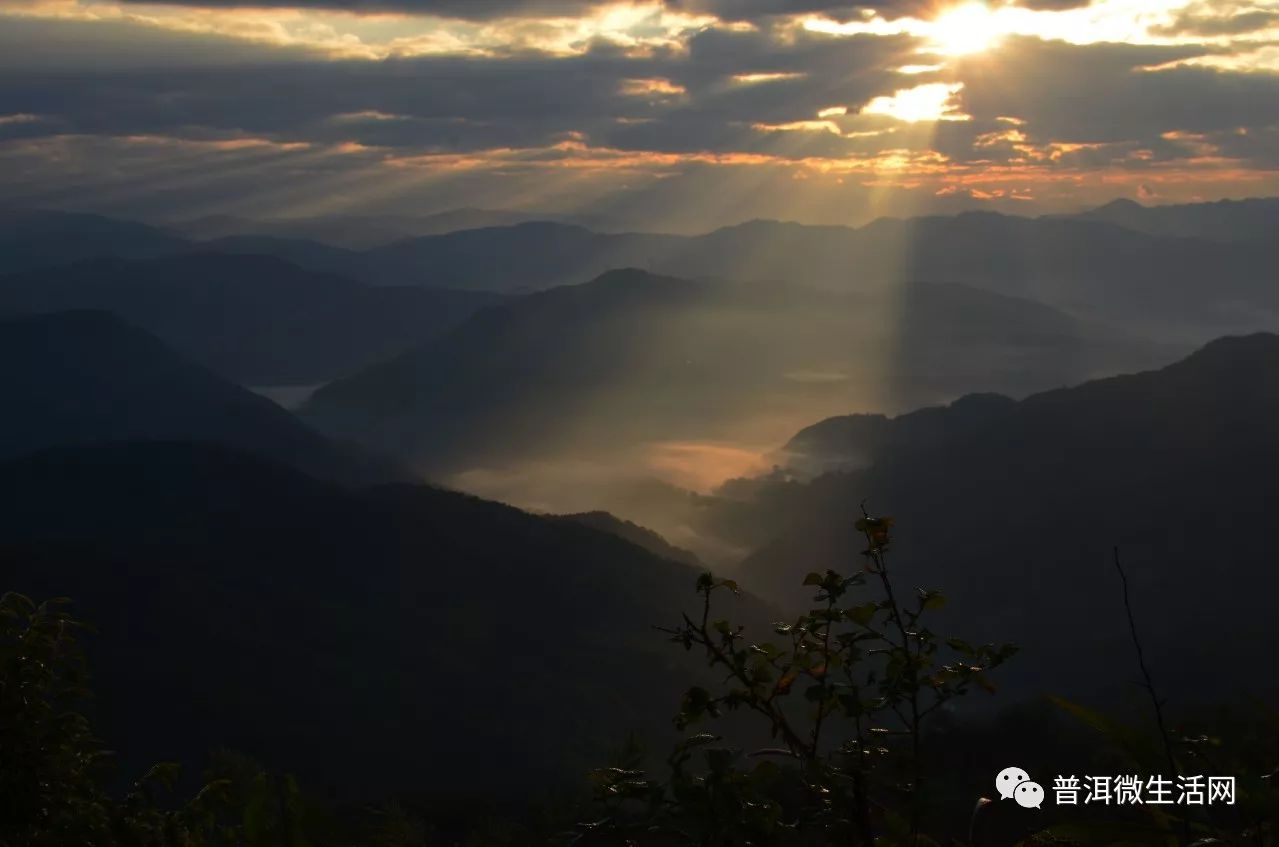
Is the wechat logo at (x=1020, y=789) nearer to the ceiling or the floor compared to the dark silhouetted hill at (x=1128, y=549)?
nearer to the ceiling

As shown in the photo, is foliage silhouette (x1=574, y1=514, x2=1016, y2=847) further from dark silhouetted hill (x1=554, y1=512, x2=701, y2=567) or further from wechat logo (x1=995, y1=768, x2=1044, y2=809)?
dark silhouetted hill (x1=554, y1=512, x2=701, y2=567)

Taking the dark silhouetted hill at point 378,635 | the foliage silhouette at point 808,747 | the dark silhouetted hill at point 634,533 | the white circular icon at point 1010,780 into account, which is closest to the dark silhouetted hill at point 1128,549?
the dark silhouetted hill at point 634,533

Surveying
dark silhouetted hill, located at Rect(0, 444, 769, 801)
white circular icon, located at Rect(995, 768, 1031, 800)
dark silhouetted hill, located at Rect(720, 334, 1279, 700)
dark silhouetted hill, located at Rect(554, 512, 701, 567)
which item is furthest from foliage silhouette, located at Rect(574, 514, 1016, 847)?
dark silhouetted hill, located at Rect(554, 512, 701, 567)

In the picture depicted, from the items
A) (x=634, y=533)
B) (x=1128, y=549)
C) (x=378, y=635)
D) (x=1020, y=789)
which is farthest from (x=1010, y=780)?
(x=634, y=533)

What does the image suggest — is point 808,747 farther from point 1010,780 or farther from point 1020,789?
point 1010,780

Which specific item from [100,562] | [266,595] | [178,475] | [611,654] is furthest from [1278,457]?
[178,475]

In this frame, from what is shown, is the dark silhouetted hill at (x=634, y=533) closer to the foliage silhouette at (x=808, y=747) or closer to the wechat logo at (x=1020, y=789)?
the wechat logo at (x=1020, y=789)

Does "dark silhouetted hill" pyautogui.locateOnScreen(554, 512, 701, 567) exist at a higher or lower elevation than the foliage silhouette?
lower

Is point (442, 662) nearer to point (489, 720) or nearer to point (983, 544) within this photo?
point (489, 720)
